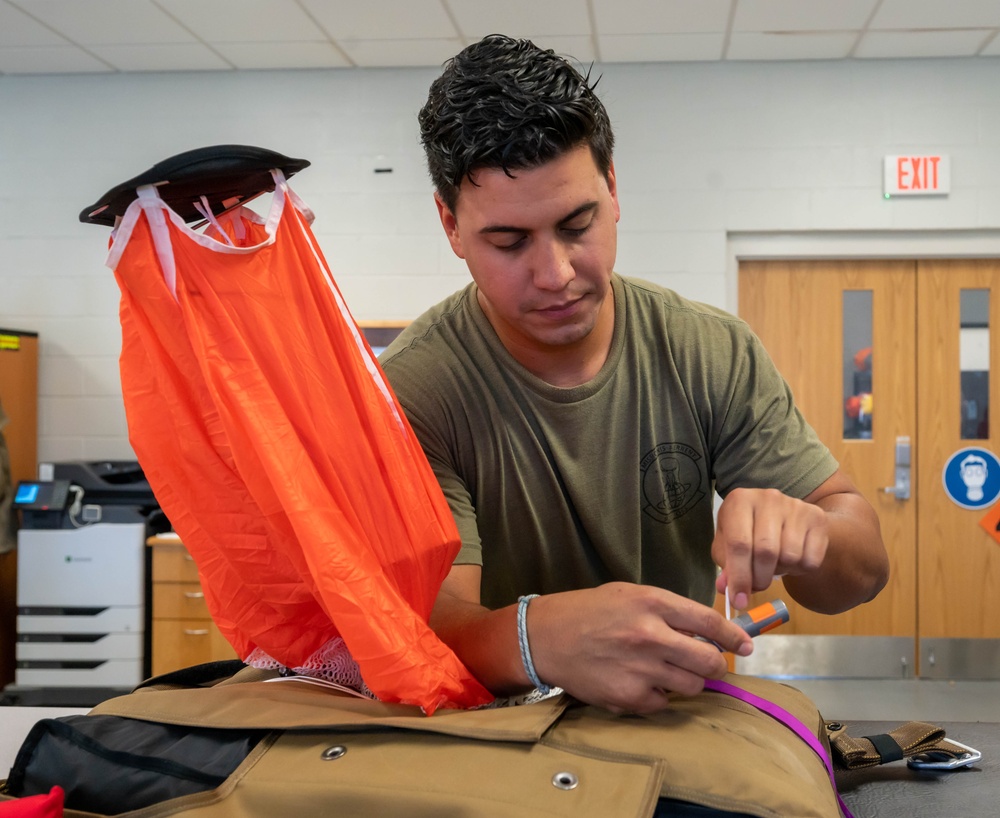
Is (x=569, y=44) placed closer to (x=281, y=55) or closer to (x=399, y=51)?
(x=399, y=51)

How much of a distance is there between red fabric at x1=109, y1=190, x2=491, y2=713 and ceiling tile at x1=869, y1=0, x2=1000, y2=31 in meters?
3.52

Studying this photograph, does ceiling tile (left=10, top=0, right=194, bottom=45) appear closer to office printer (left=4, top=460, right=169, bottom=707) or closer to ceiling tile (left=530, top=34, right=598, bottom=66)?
ceiling tile (left=530, top=34, right=598, bottom=66)

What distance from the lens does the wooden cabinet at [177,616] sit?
12.8ft

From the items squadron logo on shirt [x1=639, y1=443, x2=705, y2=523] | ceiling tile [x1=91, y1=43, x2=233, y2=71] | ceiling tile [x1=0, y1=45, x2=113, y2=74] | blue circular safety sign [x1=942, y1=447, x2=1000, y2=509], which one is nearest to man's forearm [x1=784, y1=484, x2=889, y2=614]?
squadron logo on shirt [x1=639, y1=443, x2=705, y2=523]

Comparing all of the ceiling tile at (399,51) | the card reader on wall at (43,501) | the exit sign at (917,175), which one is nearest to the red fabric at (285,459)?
the card reader on wall at (43,501)

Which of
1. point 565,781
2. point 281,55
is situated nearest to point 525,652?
point 565,781

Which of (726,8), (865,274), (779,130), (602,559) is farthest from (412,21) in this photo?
(602,559)

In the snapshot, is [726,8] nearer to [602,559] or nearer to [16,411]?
[602,559]

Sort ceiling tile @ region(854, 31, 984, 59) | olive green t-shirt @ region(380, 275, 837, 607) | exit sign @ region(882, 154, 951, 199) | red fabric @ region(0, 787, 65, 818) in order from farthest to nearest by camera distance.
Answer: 1. exit sign @ region(882, 154, 951, 199)
2. ceiling tile @ region(854, 31, 984, 59)
3. olive green t-shirt @ region(380, 275, 837, 607)
4. red fabric @ region(0, 787, 65, 818)

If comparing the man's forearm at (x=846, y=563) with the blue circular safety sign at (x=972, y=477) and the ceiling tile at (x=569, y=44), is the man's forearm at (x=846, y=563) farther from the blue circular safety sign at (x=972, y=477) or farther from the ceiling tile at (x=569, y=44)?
the blue circular safety sign at (x=972, y=477)

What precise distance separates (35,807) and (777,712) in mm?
593

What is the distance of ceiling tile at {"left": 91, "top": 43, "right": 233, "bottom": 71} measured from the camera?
422cm

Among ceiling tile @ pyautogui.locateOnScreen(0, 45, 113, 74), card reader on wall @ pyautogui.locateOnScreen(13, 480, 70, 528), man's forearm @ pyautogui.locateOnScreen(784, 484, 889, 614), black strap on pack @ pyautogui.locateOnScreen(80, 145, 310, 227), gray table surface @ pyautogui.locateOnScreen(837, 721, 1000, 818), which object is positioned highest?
ceiling tile @ pyautogui.locateOnScreen(0, 45, 113, 74)

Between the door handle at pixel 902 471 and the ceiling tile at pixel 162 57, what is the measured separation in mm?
3638
